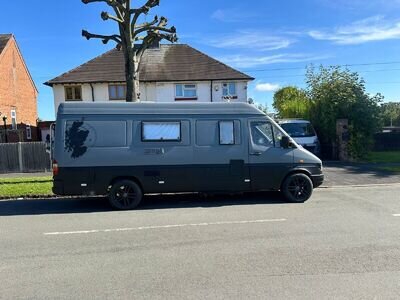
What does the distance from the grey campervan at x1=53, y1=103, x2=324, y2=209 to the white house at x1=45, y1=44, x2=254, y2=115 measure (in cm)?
2127

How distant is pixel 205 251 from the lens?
537 centimetres

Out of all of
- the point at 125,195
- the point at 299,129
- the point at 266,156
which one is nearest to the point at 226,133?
the point at 266,156

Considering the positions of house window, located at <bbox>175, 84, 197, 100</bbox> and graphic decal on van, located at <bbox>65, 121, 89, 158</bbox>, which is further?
house window, located at <bbox>175, 84, 197, 100</bbox>

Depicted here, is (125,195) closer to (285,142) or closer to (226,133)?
(226,133)

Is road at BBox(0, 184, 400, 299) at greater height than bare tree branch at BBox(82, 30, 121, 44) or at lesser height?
lesser

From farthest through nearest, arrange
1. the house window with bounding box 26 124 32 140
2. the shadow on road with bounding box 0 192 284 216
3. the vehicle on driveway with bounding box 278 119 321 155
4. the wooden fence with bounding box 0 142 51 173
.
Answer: the house window with bounding box 26 124 32 140, the vehicle on driveway with bounding box 278 119 321 155, the wooden fence with bounding box 0 142 51 173, the shadow on road with bounding box 0 192 284 216

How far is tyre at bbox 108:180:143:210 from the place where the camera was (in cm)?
862

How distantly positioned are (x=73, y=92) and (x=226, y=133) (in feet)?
77.8

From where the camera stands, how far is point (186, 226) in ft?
22.6

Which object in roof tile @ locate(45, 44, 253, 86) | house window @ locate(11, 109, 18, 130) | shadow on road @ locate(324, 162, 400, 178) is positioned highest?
roof tile @ locate(45, 44, 253, 86)

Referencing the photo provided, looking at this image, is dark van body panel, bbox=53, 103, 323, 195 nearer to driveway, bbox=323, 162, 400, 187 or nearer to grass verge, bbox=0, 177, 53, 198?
grass verge, bbox=0, 177, 53, 198

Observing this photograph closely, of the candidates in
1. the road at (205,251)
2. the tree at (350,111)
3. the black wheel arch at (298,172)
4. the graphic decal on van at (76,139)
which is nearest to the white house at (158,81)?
the tree at (350,111)

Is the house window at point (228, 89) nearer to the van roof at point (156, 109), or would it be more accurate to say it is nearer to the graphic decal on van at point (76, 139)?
the van roof at point (156, 109)

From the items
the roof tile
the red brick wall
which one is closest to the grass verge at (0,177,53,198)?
the roof tile
